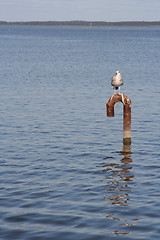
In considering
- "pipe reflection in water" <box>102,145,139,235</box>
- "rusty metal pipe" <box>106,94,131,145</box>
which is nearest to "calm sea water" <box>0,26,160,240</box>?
"pipe reflection in water" <box>102,145,139,235</box>

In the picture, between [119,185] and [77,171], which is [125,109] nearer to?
[77,171]

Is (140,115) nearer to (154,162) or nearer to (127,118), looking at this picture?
(127,118)

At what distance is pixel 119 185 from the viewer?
16.5 m

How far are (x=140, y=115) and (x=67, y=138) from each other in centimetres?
795

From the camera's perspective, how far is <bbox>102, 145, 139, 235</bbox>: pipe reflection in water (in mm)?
13305

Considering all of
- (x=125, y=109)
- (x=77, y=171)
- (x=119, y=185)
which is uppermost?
(x=125, y=109)

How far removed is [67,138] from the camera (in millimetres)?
23953

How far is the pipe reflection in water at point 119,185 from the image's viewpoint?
43.7 ft

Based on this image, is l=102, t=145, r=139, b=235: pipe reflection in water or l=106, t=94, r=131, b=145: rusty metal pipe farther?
l=106, t=94, r=131, b=145: rusty metal pipe

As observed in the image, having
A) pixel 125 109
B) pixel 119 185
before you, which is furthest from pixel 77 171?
pixel 125 109

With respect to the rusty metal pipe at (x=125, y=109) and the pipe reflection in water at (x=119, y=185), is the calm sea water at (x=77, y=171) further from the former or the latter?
the rusty metal pipe at (x=125, y=109)

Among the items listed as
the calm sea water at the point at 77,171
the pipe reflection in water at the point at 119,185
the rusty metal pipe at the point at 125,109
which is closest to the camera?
the calm sea water at the point at 77,171

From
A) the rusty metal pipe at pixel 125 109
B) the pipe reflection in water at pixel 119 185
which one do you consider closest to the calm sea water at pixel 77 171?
the pipe reflection in water at pixel 119 185

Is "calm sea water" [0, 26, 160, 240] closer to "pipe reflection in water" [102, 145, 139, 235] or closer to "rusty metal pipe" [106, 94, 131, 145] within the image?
"pipe reflection in water" [102, 145, 139, 235]
